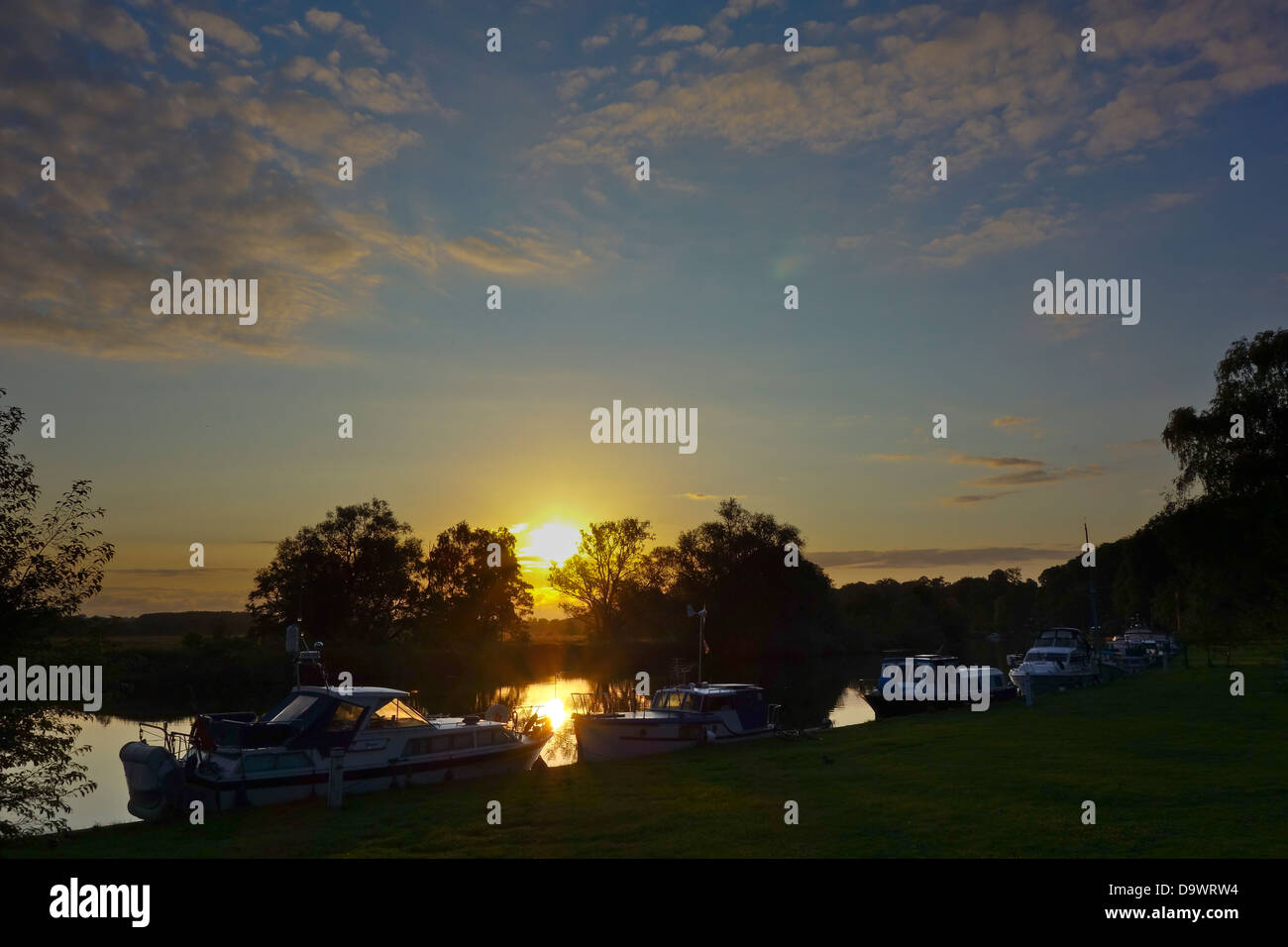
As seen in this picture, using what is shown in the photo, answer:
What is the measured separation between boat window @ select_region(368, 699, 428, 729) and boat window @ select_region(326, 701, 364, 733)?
37 cm

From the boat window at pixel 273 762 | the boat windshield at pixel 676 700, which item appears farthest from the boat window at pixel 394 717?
the boat windshield at pixel 676 700

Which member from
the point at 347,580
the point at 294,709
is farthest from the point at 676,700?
the point at 347,580

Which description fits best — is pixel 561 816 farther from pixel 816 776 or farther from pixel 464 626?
pixel 464 626

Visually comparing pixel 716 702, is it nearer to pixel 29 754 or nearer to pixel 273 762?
pixel 273 762

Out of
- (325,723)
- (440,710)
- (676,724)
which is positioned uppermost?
(325,723)

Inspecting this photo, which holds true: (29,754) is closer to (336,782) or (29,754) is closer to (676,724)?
(336,782)

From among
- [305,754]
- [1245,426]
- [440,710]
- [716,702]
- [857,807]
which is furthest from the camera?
[440,710]

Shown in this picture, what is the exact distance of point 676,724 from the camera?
3142cm

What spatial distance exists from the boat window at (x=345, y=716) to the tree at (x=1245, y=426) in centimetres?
4155

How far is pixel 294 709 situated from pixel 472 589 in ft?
249

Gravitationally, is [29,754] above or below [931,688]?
above

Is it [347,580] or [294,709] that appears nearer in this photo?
[294,709]

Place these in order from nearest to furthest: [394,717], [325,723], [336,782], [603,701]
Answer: [336,782] < [325,723] < [394,717] < [603,701]
